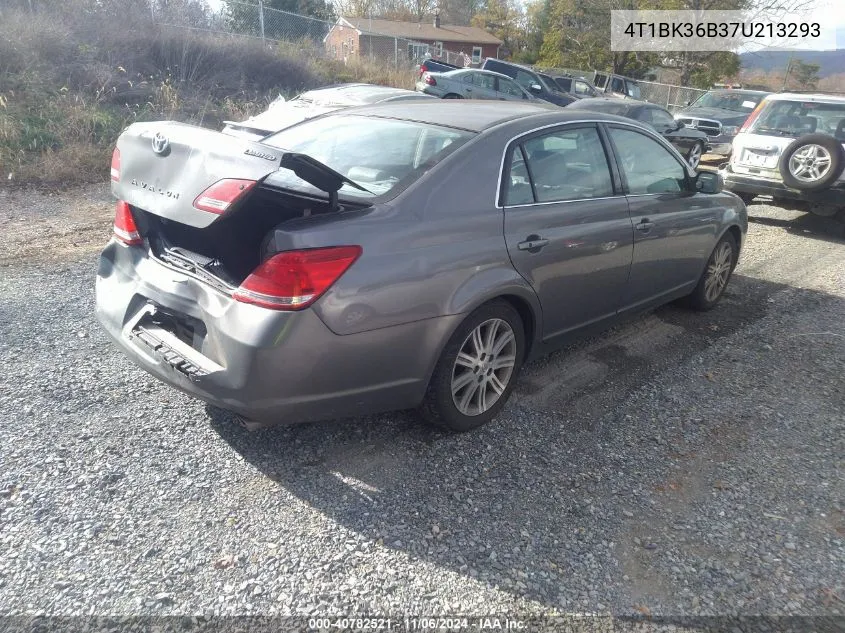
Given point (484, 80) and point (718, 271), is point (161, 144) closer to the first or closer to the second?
point (718, 271)

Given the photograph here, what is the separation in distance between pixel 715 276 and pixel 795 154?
3687 millimetres

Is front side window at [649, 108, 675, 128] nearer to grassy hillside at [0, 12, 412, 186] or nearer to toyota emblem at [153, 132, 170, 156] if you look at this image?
grassy hillside at [0, 12, 412, 186]

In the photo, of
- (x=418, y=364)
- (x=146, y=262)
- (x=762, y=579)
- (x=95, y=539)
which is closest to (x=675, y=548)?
(x=762, y=579)

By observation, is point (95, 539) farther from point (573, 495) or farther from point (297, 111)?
point (297, 111)

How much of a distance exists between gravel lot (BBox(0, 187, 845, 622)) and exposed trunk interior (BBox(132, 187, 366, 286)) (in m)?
0.90

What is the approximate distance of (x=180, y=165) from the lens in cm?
284

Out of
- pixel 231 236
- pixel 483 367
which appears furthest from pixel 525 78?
pixel 231 236

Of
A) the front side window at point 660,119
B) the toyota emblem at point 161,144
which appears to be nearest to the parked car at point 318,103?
the toyota emblem at point 161,144

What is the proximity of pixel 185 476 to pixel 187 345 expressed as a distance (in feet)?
2.01

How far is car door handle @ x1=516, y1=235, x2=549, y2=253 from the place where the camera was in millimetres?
3391

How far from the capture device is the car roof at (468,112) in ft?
11.9

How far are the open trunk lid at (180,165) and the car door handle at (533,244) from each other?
1.39 metres

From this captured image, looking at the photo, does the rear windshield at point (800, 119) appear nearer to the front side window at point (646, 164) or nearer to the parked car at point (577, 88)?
the front side window at point (646, 164)

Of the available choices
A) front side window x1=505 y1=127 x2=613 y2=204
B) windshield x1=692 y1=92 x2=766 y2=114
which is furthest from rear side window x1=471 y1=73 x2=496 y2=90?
front side window x1=505 y1=127 x2=613 y2=204
